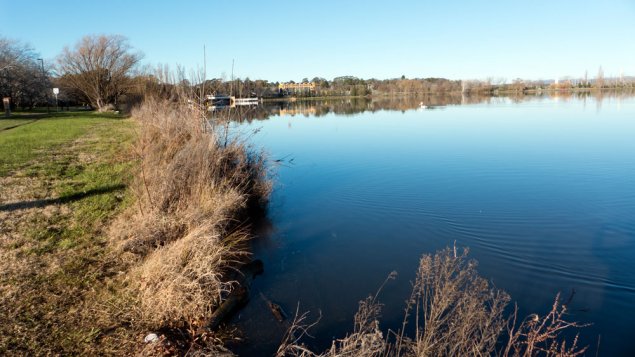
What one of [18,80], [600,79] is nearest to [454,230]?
[18,80]

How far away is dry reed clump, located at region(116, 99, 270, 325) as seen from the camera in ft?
18.8

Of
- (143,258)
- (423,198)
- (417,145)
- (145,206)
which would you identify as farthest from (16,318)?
(417,145)

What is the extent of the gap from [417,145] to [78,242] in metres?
17.4

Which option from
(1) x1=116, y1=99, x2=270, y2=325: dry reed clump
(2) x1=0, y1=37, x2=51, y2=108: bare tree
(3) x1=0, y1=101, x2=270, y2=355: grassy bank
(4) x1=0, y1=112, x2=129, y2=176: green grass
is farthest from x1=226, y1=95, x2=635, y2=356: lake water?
(2) x1=0, y1=37, x2=51, y2=108: bare tree

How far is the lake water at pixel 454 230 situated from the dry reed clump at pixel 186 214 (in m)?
0.82

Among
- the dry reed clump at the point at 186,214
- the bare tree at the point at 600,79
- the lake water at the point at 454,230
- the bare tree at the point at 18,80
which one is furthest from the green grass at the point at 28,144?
the bare tree at the point at 600,79

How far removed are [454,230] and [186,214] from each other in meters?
5.95

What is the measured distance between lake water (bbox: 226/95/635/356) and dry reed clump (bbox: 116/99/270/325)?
0.82 m

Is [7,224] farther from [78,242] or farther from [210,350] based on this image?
[210,350]

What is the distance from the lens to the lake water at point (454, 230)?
6.44 meters

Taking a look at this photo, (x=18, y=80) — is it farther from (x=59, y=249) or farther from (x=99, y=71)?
(x=59, y=249)

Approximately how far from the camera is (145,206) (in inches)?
320

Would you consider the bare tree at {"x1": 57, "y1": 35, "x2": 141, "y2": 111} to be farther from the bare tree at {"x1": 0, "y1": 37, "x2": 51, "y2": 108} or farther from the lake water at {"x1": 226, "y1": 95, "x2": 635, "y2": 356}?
the lake water at {"x1": 226, "y1": 95, "x2": 635, "y2": 356}

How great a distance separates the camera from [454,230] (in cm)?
947
